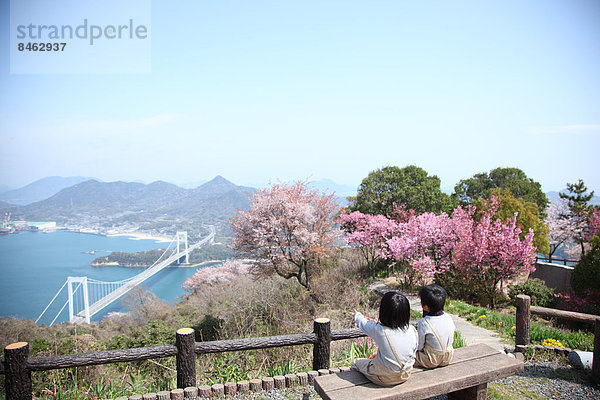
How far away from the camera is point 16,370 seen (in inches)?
113

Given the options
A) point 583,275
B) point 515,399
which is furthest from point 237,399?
point 583,275

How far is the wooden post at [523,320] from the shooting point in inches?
161

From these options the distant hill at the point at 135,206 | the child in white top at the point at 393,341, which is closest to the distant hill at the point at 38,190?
the distant hill at the point at 135,206

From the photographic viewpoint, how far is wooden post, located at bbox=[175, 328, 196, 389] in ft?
10.5

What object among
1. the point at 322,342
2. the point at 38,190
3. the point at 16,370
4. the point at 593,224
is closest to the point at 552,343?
the point at 322,342

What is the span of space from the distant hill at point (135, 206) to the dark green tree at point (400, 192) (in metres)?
23.9

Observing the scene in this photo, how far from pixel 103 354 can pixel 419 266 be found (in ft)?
25.2

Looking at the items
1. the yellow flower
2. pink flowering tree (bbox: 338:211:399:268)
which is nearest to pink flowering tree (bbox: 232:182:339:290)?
pink flowering tree (bbox: 338:211:399:268)

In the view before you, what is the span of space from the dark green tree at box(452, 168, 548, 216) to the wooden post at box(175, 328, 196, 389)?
1750 cm

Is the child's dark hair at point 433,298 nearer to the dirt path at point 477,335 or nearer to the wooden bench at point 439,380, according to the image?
the wooden bench at point 439,380

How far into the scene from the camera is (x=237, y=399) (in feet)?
10.6

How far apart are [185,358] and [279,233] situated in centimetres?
633

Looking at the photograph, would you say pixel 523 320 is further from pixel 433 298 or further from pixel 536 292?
pixel 536 292

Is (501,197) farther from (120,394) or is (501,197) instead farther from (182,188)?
(182,188)
